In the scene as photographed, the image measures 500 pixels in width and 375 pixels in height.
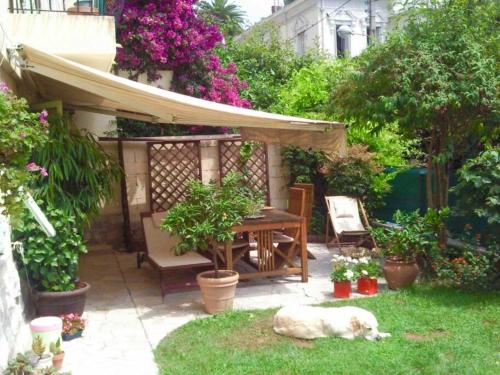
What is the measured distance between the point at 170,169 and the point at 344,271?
457 cm

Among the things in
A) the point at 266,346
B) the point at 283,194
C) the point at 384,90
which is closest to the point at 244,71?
the point at 283,194

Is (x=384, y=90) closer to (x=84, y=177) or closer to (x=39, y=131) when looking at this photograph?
(x=84, y=177)

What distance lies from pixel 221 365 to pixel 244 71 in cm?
992

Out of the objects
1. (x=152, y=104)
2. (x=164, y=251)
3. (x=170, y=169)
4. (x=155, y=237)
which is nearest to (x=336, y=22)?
(x=170, y=169)

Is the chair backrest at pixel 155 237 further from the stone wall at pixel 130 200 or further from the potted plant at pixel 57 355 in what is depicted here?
the potted plant at pixel 57 355

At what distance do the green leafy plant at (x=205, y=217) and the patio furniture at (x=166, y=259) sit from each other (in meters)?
0.39

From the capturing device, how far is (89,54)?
20.9 ft

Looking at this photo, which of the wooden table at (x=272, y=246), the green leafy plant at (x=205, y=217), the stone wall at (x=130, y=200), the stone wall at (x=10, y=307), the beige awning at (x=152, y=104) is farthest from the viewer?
the stone wall at (x=130, y=200)

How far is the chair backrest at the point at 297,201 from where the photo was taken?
7910 mm

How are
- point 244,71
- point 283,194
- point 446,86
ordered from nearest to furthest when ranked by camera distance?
point 446,86 → point 283,194 → point 244,71

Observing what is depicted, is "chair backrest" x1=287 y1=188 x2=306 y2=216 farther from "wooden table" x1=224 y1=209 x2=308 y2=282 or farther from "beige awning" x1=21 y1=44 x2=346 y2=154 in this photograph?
"wooden table" x1=224 y1=209 x2=308 y2=282

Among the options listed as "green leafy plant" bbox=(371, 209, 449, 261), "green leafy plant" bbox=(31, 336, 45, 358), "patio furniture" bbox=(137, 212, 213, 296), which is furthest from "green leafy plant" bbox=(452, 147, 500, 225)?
"green leafy plant" bbox=(31, 336, 45, 358)

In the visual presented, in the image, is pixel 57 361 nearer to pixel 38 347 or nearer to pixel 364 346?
pixel 38 347

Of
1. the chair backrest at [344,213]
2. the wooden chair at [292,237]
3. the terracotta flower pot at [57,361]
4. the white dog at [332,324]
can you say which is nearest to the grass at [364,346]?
the white dog at [332,324]
